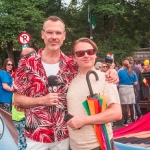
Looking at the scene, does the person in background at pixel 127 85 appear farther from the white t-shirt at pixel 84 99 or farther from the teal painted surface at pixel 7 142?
the white t-shirt at pixel 84 99

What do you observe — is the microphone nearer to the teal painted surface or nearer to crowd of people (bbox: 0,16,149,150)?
crowd of people (bbox: 0,16,149,150)

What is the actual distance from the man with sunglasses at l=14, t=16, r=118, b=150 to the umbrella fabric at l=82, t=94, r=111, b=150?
25 cm

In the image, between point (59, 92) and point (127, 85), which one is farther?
point (127, 85)

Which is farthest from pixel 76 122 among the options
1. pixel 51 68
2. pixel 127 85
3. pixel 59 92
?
pixel 127 85

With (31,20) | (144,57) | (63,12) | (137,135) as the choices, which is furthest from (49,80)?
(144,57)

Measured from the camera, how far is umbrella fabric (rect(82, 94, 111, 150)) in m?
3.00

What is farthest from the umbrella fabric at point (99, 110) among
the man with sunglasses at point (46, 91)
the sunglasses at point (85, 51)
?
the sunglasses at point (85, 51)

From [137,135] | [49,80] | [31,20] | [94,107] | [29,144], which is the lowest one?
[137,135]

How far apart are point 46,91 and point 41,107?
0.13 metres

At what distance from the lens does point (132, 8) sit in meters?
31.1

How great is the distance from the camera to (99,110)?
3047mm

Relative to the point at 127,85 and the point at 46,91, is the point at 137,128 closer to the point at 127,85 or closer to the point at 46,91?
the point at 127,85

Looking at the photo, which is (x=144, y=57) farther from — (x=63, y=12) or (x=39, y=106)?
(x=39, y=106)

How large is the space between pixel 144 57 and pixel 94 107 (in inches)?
1272
